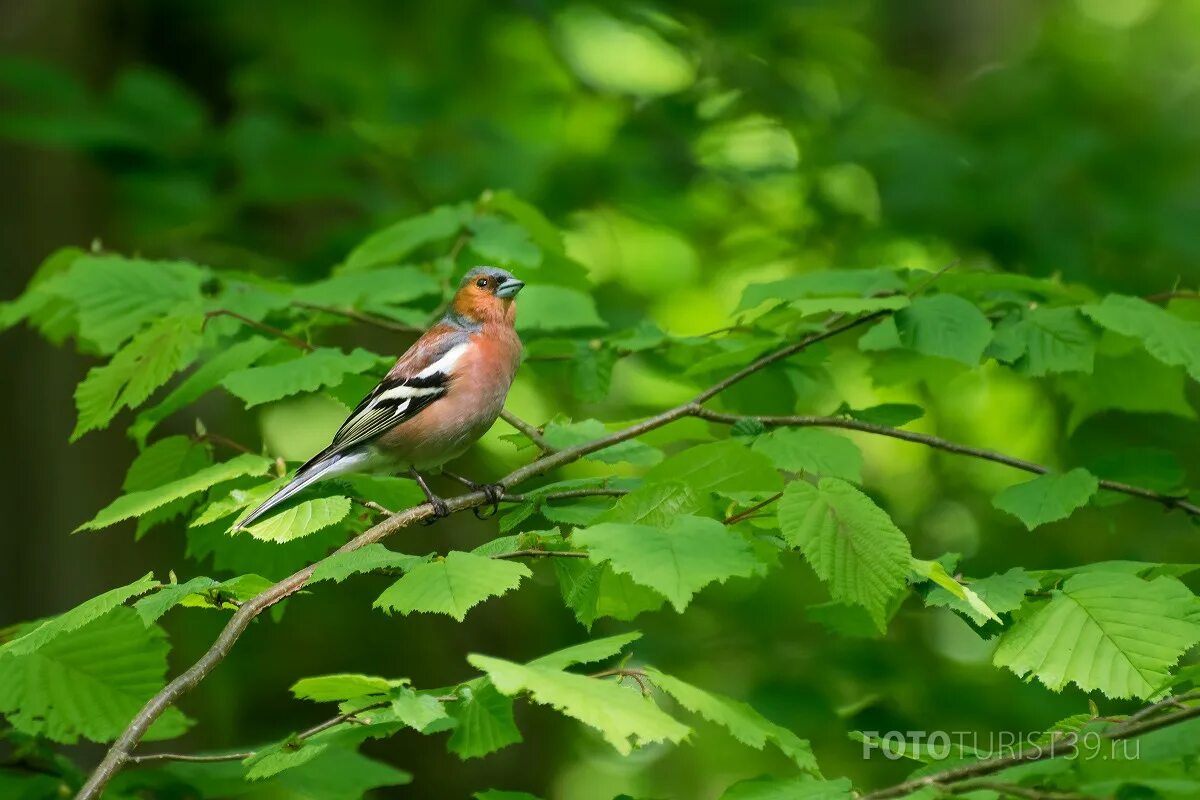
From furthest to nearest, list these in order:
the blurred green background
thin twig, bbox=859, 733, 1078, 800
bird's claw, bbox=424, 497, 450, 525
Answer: the blurred green background
bird's claw, bbox=424, 497, 450, 525
thin twig, bbox=859, 733, 1078, 800

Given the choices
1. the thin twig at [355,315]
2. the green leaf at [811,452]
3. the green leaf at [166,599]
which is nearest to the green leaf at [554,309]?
the thin twig at [355,315]

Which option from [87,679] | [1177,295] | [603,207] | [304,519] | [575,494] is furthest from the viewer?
[603,207]

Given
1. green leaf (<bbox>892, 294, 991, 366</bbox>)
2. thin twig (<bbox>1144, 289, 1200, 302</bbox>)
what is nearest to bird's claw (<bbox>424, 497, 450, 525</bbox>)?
green leaf (<bbox>892, 294, 991, 366</bbox>)

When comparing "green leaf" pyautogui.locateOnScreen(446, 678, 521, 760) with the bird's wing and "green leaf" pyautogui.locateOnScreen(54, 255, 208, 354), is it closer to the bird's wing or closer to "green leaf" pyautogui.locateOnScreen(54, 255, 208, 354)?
the bird's wing

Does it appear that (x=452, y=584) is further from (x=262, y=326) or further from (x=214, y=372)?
(x=262, y=326)

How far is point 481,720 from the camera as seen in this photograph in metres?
2.89

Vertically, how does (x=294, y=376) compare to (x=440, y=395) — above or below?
above

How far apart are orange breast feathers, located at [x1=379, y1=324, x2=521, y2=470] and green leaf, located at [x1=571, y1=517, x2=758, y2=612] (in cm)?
252

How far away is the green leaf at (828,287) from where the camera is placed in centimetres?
455

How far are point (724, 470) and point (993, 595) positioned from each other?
2.78 feet

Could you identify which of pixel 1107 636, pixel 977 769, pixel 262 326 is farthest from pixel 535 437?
pixel 977 769

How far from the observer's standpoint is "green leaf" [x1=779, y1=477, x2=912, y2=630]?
2.90 m

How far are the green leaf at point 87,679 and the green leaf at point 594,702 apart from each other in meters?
1.96

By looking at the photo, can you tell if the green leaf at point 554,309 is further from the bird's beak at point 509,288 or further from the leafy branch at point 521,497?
the leafy branch at point 521,497
